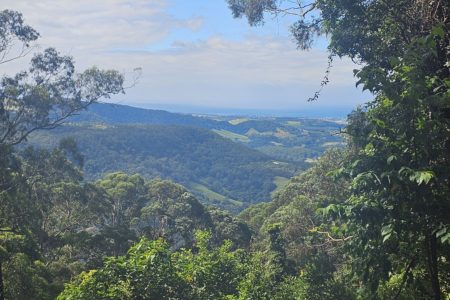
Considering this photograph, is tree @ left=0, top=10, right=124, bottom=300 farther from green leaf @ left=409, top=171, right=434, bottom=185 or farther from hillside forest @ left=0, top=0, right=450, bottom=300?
green leaf @ left=409, top=171, right=434, bottom=185

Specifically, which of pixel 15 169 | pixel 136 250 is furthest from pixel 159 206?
pixel 136 250

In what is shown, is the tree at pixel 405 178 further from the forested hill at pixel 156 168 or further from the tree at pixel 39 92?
the forested hill at pixel 156 168

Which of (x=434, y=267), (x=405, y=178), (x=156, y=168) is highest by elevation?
(x=405, y=178)

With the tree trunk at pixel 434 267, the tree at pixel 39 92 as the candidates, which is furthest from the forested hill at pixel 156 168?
the tree trunk at pixel 434 267

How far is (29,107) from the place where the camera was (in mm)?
24797

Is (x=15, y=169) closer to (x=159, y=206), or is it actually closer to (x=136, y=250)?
(x=136, y=250)

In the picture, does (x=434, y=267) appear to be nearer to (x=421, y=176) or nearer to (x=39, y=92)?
(x=421, y=176)

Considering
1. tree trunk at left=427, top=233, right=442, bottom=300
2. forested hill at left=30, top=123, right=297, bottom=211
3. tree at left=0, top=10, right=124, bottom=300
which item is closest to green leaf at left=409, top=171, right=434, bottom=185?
tree trunk at left=427, top=233, right=442, bottom=300

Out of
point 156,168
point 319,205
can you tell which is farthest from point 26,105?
point 156,168

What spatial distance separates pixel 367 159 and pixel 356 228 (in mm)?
1028

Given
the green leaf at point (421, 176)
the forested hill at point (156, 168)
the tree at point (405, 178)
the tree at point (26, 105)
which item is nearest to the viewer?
the green leaf at point (421, 176)

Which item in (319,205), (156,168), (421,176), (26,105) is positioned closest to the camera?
(421,176)

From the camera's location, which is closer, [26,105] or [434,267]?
[434,267]

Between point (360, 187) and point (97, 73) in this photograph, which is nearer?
point (360, 187)
